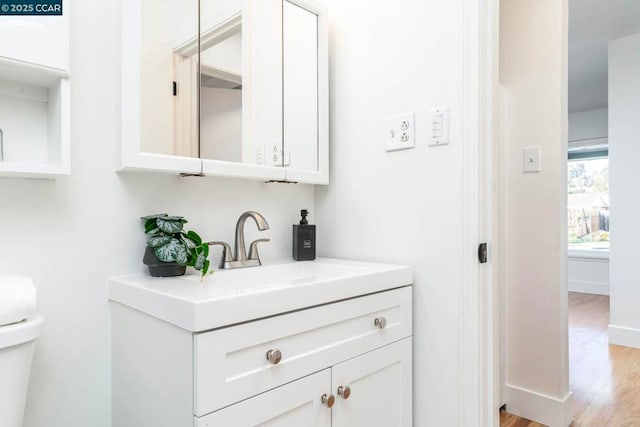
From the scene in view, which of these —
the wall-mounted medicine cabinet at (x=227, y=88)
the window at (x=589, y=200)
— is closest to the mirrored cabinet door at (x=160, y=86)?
the wall-mounted medicine cabinet at (x=227, y=88)

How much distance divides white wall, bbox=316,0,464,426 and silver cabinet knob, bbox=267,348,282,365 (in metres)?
0.59

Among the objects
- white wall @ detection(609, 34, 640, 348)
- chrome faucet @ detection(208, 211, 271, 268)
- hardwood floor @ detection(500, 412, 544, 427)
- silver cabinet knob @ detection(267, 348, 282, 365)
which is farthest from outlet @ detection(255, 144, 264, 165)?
white wall @ detection(609, 34, 640, 348)

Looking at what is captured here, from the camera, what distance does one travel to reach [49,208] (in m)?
1.00

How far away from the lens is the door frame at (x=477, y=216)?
116 cm

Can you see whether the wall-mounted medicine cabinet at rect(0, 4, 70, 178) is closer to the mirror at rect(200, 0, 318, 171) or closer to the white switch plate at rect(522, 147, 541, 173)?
the mirror at rect(200, 0, 318, 171)

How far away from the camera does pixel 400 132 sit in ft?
4.40

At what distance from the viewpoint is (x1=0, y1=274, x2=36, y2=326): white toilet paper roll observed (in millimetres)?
743

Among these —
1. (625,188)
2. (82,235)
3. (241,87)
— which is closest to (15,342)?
(82,235)

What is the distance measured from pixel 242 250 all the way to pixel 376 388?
616 mm

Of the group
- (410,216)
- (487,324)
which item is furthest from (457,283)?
(410,216)

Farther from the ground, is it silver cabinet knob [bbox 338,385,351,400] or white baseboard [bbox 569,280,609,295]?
silver cabinet knob [bbox 338,385,351,400]

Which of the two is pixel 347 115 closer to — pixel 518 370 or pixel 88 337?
pixel 88 337

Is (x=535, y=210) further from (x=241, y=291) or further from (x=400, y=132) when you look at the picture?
(x=241, y=291)

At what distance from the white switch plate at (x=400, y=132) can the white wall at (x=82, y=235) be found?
2.51ft
